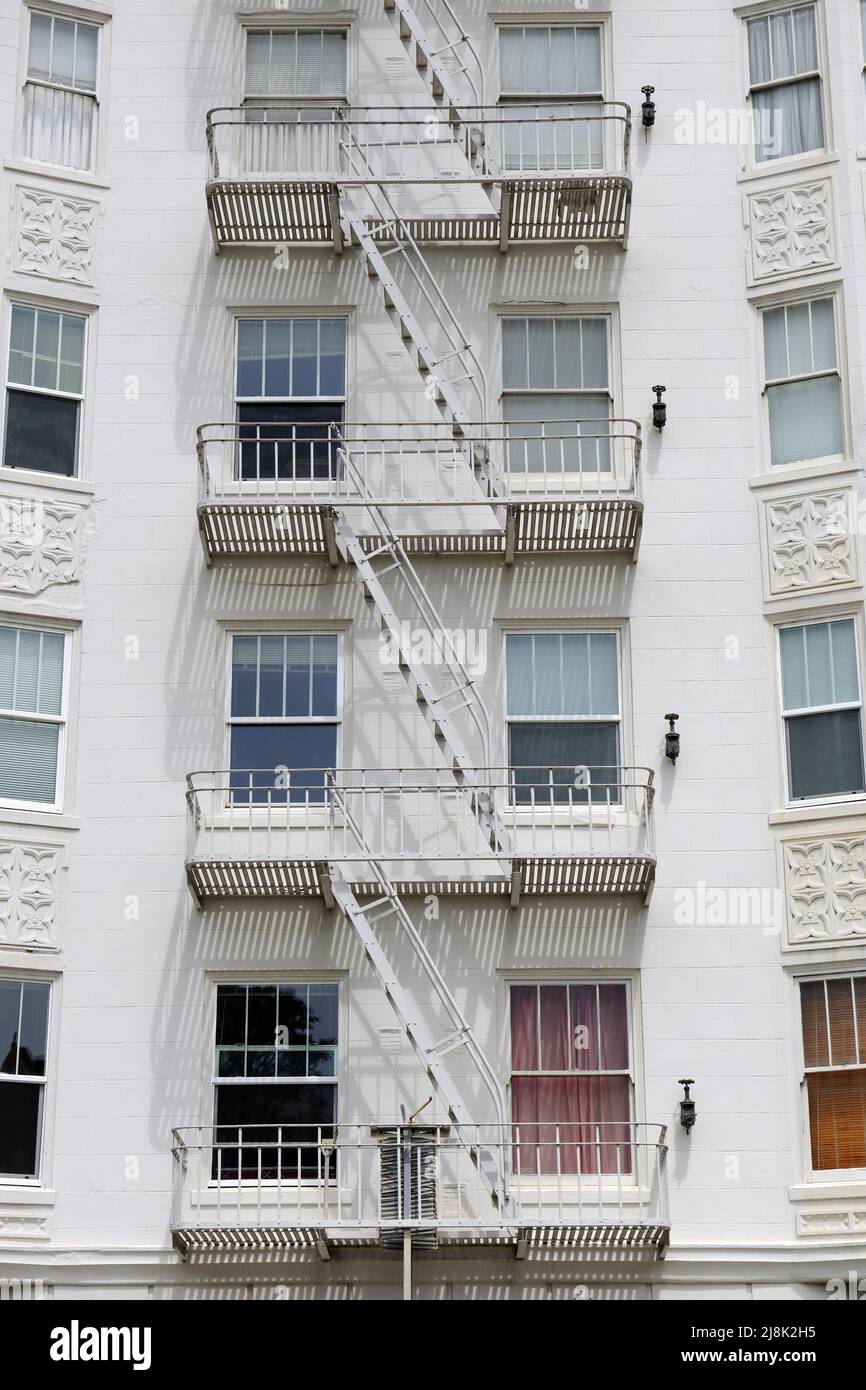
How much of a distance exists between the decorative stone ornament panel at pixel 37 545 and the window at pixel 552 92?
21.1 feet

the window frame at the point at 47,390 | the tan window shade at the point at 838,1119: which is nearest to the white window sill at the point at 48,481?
the window frame at the point at 47,390

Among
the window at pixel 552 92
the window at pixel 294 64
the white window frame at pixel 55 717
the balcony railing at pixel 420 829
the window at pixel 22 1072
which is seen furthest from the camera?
the window at pixel 294 64

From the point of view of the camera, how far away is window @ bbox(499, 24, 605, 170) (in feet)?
72.3

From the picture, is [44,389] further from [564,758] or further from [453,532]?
[564,758]

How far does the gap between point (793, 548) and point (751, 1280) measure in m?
7.30

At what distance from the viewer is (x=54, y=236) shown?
21.5 m

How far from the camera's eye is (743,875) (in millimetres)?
19344

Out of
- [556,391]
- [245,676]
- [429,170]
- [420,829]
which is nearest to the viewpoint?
[420,829]

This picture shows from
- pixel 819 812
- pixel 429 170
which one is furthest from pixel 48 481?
pixel 819 812

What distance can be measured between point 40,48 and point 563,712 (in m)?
9.72

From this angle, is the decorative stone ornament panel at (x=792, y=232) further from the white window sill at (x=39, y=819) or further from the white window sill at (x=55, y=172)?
the white window sill at (x=39, y=819)

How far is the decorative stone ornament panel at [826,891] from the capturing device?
19.0 m
